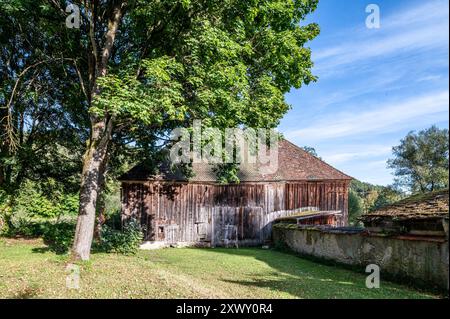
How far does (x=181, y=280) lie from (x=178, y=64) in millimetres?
7608

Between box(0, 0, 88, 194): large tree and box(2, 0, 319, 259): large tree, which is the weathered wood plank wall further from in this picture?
box(2, 0, 319, 259): large tree

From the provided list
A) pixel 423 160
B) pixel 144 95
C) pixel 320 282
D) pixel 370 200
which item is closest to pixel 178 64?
pixel 144 95

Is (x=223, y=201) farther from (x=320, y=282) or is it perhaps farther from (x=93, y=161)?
(x=320, y=282)

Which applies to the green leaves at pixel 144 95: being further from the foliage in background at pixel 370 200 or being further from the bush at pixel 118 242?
the foliage in background at pixel 370 200

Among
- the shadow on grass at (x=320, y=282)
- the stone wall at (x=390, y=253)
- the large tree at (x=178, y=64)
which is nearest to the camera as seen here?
the shadow on grass at (x=320, y=282)

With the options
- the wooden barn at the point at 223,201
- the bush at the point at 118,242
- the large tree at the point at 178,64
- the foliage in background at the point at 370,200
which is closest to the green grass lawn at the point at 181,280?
the large tree at the point at 178,64

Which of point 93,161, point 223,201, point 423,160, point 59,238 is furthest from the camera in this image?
point 423,160

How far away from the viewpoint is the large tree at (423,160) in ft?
127

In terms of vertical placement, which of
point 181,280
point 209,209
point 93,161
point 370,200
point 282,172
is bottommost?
A: point 181,280

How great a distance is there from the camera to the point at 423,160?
131 ft

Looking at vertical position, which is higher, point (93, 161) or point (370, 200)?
point (93, 161)

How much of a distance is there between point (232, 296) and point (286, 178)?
17210 mm

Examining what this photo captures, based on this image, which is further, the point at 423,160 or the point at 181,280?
the point at 423,160
